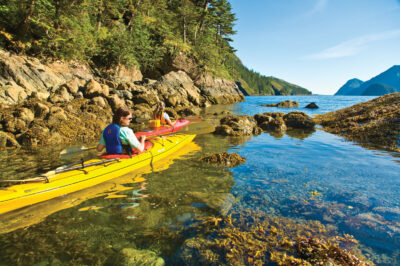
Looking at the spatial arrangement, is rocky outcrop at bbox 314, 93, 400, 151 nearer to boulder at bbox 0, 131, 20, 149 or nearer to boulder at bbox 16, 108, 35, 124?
boulder at bbox 0, 131, 20, 149

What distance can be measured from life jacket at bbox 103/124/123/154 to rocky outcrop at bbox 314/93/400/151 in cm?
1123

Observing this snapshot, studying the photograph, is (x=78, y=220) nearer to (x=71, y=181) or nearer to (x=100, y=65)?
(x=71, y=181)

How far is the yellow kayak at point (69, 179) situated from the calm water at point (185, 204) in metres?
0.21

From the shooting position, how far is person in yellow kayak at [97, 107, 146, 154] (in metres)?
5.30

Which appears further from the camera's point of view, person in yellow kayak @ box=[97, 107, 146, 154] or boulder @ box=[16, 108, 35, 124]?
boulder @ box=[16, 108, 35, 124]

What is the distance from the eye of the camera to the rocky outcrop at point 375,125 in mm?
9477

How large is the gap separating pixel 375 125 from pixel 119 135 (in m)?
13.3

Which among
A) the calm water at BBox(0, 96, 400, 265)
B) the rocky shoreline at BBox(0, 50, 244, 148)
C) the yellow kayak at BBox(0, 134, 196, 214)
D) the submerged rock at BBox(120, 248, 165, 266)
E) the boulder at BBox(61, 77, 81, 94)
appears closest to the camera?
the submerged rock at BBox(120, 248, 165, 266)

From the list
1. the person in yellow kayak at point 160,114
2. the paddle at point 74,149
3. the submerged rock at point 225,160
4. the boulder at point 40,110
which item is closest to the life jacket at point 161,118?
the person in yellow kayak at point 160,114

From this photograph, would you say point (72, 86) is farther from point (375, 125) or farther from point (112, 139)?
point (375, 125)

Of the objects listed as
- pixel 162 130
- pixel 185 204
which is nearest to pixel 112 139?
pixel 185 204

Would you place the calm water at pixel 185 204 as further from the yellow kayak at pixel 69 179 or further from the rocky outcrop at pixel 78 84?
the rocky outcrop at pixel 78 84

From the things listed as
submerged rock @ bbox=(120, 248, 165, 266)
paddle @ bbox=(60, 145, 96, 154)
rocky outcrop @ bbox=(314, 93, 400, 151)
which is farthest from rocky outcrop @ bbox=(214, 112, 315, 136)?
submerged rock @ bbox=(120, 248, 165, 266)

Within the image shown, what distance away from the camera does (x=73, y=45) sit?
18734 mm
